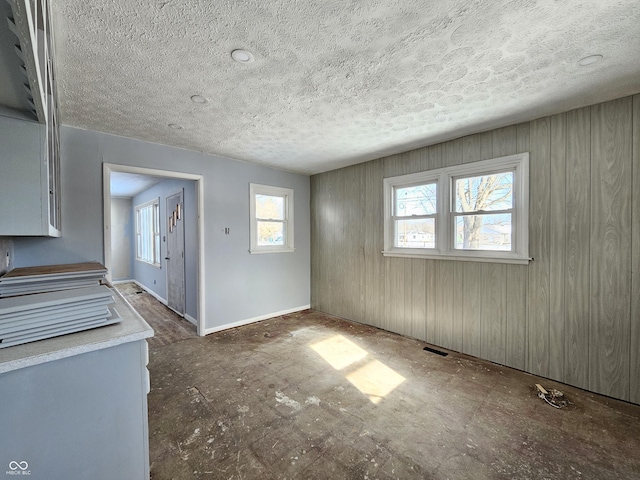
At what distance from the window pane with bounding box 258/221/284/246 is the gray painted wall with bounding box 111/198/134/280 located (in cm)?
562

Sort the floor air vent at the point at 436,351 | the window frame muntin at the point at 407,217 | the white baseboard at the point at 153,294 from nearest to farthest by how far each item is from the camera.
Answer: the floor air vent at the point at 436,351 < the window frame muntin at the point at 407,217 < the white baseboard at the point at 153,294

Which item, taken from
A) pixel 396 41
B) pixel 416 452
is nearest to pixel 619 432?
pixel 416 452

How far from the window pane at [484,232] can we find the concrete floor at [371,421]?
1291mm

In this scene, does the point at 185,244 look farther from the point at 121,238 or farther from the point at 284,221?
the point at 121,238

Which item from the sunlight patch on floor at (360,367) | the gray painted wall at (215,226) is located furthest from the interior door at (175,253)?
the sunlight patch on floor at (360,367)

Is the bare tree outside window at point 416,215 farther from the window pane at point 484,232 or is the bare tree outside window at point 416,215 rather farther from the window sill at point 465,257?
the window pane at point 484,232

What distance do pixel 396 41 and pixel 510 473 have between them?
2.65 m

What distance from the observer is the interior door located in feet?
15.0

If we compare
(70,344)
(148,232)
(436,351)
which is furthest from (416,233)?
(148,232)

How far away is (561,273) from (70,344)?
11.7ft

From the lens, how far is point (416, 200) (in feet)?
11.9

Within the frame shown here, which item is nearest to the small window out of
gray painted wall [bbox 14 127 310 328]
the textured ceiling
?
gray painted wall [bbox 14 127 310 328]

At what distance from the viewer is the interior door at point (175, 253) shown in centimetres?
457

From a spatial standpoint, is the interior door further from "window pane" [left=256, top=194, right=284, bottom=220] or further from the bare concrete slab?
the bare concrete slab
